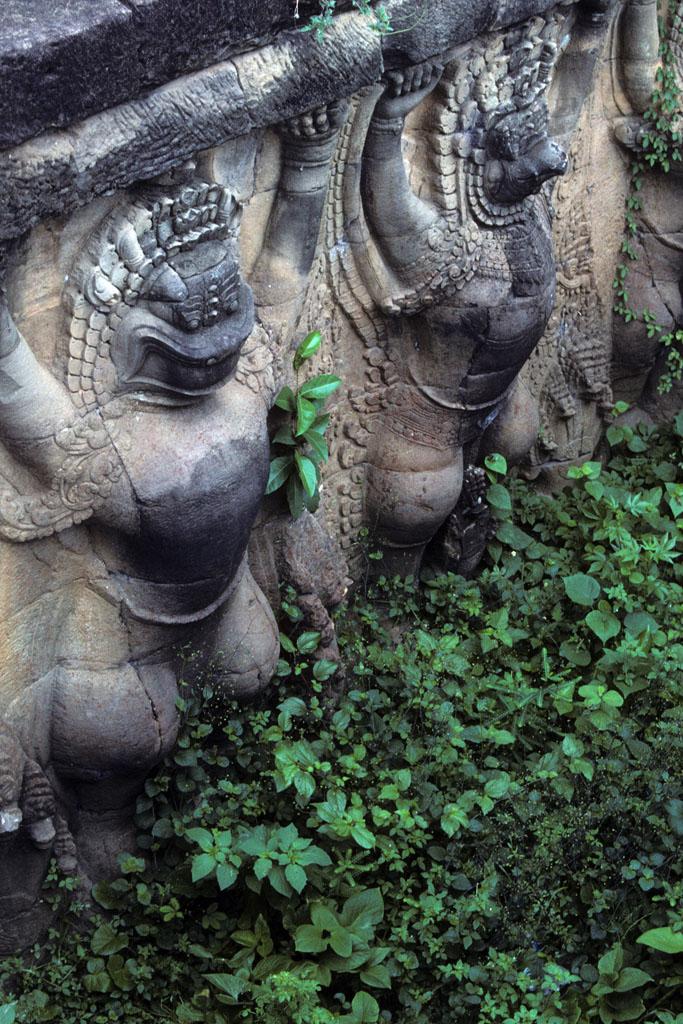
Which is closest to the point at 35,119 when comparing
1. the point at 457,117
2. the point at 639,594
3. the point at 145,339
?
the point at 145,339

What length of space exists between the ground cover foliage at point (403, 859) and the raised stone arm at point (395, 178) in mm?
1293

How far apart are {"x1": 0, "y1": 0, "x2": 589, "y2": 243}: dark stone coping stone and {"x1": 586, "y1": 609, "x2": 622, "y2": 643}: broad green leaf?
2.13m

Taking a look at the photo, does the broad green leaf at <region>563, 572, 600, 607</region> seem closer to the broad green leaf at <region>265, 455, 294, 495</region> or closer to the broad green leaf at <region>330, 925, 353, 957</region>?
the broad green leaf at <region>265, 455, 294, 495</region>

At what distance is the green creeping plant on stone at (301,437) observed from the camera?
440 centimetres

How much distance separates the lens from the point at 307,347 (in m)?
4.42

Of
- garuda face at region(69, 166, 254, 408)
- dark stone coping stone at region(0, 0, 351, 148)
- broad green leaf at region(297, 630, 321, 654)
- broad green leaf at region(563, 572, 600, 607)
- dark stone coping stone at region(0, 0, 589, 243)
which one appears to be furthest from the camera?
broad green leaf at region(563, 572, 600, 607)

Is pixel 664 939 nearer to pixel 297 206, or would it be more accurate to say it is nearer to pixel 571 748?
pixel 571 748

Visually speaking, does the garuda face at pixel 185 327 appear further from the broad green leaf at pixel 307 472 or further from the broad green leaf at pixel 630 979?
the broad green leaf at pixel 630 979

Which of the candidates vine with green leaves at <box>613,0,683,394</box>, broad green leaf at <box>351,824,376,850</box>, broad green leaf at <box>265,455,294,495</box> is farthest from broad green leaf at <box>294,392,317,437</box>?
vine with green leaves at <box>613,0,683,394</box>

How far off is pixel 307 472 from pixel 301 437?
0.12 m

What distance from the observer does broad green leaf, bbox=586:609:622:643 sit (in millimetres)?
5133

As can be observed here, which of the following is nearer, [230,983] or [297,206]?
[230,983]

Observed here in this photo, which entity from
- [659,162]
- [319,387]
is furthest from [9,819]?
[659,162]

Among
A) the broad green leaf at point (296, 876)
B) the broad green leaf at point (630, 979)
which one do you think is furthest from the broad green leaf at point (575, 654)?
the broad green leaf at point (296, 876)
